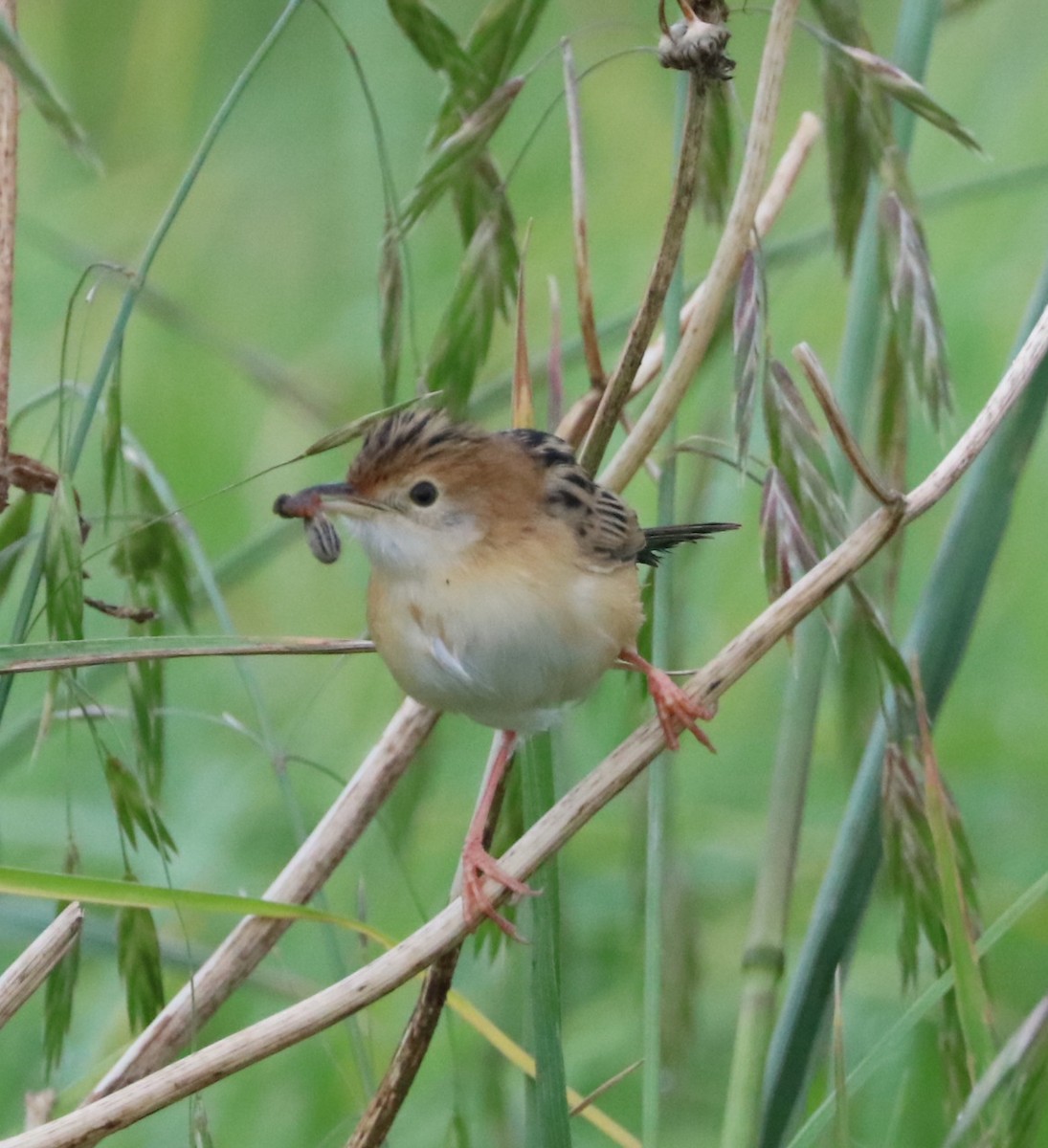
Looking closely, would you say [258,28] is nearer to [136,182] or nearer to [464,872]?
[136,182]

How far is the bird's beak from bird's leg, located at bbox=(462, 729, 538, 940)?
0.32m

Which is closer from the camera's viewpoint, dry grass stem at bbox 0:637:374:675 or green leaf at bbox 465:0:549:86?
dry grass stem at bbox 0:637:374:675

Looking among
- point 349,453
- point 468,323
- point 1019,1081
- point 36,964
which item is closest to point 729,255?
point 468,323

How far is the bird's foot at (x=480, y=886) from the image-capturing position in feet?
4.25

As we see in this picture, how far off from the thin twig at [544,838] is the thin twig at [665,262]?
30cm

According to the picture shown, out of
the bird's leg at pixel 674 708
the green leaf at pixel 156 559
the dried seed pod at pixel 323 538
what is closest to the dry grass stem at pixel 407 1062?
the bird's leg at pixel 674 708

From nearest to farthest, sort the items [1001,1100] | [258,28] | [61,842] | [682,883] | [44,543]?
[1001,1100]
[44,543]
[682,883]
[61,842]
[258,28]

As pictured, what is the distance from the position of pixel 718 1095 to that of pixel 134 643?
1879mm

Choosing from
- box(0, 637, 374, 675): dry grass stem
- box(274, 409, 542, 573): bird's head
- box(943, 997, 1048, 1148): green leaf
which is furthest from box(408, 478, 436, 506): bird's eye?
box(943, 997, 1048, 1148): green leaf

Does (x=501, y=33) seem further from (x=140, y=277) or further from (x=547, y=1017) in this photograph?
(x=547, y=1017)

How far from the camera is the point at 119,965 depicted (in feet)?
5.10

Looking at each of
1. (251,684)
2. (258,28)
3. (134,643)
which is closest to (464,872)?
(251,684)

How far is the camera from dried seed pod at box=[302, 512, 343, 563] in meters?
1.46

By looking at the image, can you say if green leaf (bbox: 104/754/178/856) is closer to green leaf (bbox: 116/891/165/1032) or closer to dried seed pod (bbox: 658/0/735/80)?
green leaf (bbox: 116/891/165/1032)
